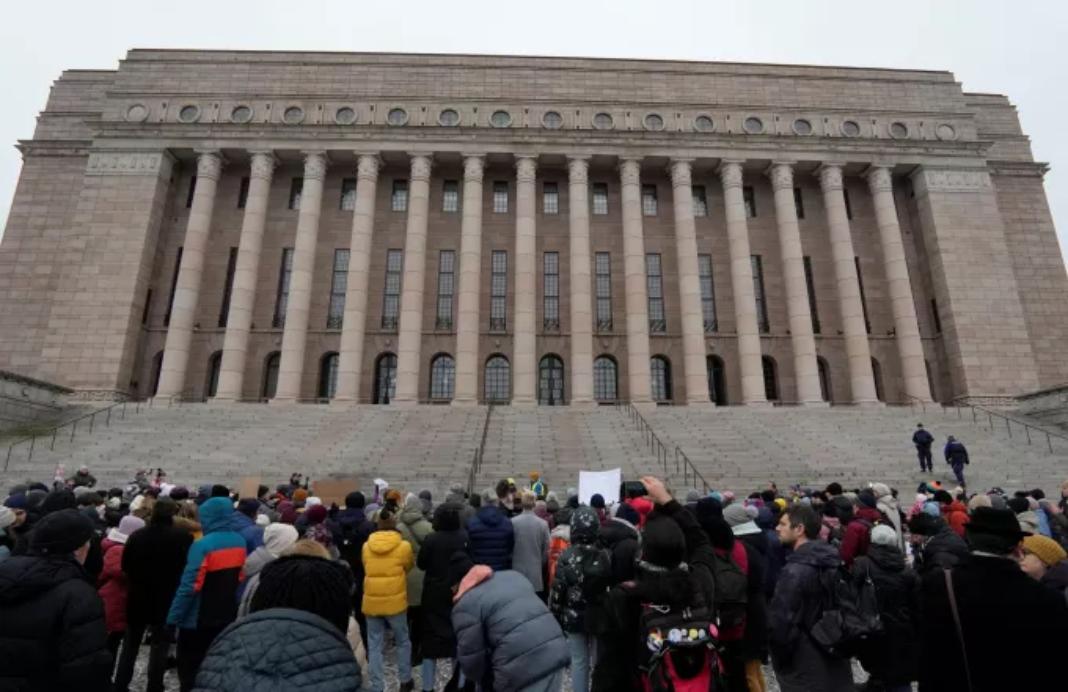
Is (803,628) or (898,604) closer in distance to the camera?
(803,628)

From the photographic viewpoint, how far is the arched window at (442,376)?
34594 millimetres

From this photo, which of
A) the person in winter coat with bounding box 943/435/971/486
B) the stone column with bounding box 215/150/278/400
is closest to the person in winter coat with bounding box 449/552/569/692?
the person in winter coat with bounding box 943/435/971/486

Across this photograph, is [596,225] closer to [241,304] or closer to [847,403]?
[847,403]

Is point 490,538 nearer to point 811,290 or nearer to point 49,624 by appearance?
point 49,624

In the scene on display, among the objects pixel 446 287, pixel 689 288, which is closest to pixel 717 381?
pixel 689 288

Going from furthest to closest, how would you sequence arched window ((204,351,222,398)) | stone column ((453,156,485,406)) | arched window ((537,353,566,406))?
1. arched window ((537,353,566,406))
2. arched window ((204,351,222,398))
3. stone column ((453,156,485,406))

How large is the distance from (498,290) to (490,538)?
98.8ft

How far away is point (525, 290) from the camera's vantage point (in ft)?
107

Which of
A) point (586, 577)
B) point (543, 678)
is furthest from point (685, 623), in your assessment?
point (586, 577)

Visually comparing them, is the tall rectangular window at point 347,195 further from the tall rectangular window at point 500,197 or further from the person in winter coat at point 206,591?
the person in winter coat at point 206,591

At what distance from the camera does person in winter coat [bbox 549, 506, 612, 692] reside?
5105 mm

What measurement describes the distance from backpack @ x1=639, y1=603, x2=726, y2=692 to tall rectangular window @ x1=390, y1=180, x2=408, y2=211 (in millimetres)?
36411

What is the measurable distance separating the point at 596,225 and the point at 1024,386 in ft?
82.6

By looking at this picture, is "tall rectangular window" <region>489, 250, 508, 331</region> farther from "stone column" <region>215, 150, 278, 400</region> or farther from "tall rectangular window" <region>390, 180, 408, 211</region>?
"stone column" <region>215, 150, 278, 400</region>
